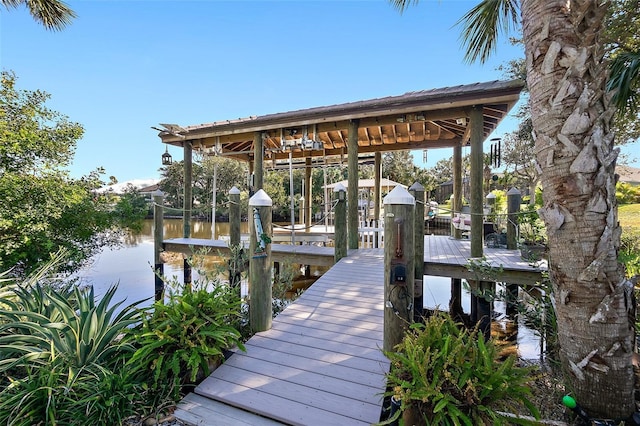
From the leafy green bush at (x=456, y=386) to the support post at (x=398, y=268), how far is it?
0.58m

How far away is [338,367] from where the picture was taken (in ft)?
8.86

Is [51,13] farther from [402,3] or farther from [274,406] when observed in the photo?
[274,406]

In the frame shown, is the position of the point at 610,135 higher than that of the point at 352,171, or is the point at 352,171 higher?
the point at 352,171

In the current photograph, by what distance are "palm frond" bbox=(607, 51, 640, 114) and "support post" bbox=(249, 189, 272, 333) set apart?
481 centimetres

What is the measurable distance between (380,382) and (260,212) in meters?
2.06

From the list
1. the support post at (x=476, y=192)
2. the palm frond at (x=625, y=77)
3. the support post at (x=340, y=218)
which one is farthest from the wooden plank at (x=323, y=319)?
the palm frond at (x=625, y=77)

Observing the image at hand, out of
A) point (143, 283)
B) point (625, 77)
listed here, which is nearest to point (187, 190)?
point (143, 283)

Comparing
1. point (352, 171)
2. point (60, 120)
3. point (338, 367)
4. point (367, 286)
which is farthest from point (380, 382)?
point (60, 120)

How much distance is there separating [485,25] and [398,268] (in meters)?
4.61

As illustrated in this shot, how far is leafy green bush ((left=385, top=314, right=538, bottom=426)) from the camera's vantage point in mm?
1812

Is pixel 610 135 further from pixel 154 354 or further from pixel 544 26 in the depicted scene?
pixel 154 354

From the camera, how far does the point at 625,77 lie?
160 inches

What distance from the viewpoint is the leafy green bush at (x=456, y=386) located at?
5.94 ft

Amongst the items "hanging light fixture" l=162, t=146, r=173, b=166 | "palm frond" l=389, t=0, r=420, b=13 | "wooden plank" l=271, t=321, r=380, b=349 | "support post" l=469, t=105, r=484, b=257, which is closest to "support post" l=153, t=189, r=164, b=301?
"hanging light fixture" l=162, t=146, r=173, b=166
